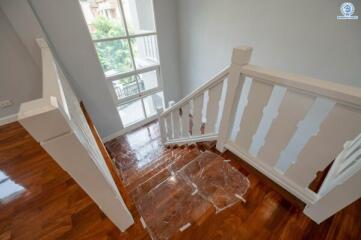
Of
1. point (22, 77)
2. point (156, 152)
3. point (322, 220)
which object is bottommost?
point (156, 152)

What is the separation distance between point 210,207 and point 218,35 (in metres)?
2.89

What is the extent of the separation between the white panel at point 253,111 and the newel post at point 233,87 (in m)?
0.11

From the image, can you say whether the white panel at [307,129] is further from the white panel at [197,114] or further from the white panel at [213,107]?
the white panel at [197,114]

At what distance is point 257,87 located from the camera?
1.02 meters

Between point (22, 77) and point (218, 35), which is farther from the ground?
point (218, 35)

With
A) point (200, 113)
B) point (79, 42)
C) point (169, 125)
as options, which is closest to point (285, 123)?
point (200, 113)

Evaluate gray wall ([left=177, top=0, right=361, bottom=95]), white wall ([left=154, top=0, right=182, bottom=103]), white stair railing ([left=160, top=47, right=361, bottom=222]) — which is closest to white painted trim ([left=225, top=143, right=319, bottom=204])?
white stair railing ([left=160, top=47, right=361, bottom=222])

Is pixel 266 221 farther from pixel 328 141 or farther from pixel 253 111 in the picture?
pixel 253 111

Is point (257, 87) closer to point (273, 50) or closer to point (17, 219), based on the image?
point (273, 50)

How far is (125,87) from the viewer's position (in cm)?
373

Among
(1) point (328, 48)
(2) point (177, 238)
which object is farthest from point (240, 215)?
(1) point (328, 48)

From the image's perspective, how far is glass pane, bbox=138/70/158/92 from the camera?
12.9ft

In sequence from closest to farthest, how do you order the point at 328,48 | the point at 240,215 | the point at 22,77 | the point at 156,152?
the point at 240,215 → the point at 328,48 → the point at 22,77 → the point at 156,152

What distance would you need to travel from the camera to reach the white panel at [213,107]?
1345 mm
